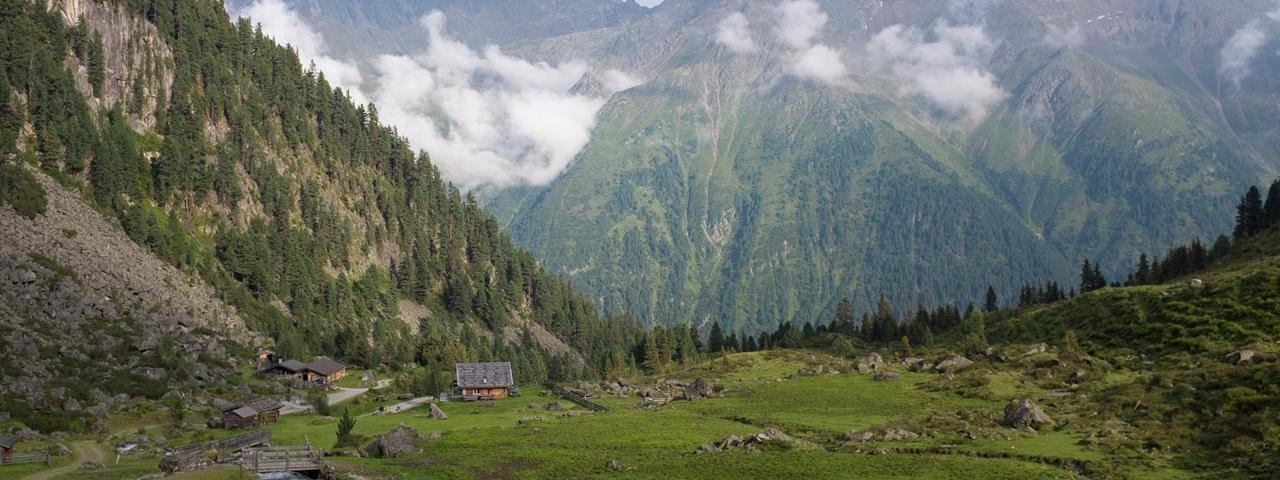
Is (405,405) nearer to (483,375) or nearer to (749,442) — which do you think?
(483,375)

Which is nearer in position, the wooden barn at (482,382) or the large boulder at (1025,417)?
→ the large boulder at (1025,417)

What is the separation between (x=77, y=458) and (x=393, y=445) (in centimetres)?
2865

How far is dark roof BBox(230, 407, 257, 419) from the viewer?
108 m

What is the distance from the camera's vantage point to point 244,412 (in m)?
109

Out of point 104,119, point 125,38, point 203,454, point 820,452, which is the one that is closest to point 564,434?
point 820,452

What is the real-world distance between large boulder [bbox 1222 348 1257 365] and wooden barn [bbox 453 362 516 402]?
100920 mm

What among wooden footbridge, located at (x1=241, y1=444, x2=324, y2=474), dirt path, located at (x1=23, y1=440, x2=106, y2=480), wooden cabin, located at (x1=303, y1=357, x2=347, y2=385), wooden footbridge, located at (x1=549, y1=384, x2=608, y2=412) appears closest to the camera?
dirt path, located at (x1=23, y1=440, x2=106, y2=480)

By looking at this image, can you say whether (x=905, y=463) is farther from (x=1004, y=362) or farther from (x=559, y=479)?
(x=1004, y=362)

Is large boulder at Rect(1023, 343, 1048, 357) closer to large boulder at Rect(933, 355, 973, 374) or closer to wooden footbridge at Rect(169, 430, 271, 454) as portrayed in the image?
large boulder at Rect(933, 355, 973, 374)

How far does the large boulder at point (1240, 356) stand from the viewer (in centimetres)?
9919

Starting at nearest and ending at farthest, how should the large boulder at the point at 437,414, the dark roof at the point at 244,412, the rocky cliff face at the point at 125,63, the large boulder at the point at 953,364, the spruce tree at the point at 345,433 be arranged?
the spruce tree at the point at 345,433, the dark roof at the point at 244,412, the large boulder at the point at 437,414, the large boulder at the point at 953,364, the rocky cliff face at the point at 125,63

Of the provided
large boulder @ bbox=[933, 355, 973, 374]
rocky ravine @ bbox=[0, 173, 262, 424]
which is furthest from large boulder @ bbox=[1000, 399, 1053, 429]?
rocky ravine @ bbox=[0, 173, 262, 424]

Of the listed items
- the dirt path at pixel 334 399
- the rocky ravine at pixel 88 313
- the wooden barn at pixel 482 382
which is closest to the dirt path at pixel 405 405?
the wooden barn at pixel 482 382

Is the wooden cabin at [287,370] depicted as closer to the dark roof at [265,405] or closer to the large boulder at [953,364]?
the dark roof at [265,405]
